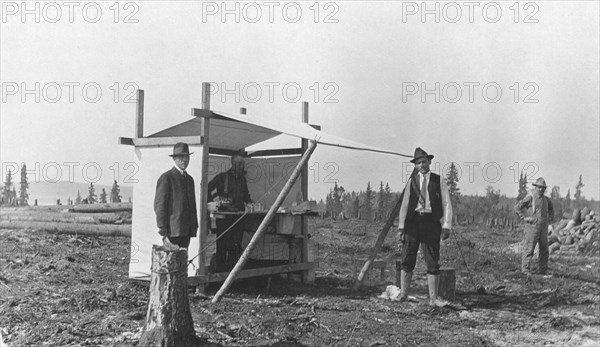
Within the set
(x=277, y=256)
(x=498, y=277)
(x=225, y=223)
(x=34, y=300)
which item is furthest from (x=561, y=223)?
(x=34, y=300)

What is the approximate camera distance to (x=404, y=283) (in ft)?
25.6

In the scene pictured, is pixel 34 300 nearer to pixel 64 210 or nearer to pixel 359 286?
pixel 359 286

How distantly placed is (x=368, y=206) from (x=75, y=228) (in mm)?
9143

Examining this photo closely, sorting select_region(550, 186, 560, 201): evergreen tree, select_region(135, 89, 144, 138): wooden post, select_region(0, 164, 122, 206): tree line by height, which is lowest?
select_region(0, 164, 122, 206): tree line

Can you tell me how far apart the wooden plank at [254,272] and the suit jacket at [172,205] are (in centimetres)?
68

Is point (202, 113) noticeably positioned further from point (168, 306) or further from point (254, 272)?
point (168, 306)

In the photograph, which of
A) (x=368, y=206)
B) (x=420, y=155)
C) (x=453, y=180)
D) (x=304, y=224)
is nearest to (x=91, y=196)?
(x=304, y=224)

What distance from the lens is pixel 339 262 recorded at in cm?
1200

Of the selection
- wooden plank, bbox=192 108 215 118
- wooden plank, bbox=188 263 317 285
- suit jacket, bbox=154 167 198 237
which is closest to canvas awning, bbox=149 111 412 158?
wooden plank, bbox=192 108 215 118

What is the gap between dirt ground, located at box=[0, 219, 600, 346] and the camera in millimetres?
5918

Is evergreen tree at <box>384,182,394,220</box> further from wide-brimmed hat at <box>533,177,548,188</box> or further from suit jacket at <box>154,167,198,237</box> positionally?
suit jacket at <box>154,167,198,237</box>

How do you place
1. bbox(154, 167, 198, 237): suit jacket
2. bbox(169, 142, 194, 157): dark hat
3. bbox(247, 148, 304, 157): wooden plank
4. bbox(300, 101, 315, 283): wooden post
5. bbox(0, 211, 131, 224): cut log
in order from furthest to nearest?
bbox(0, 211, 131, 224): cut log < bbox(247, 148, 304, 157): wooden plank < bbox(300, 101, 315, 283): wooden post < bbox(169, 142, 194, 157): dark hat < bbox(154, 167, 198, 237): suit jacket

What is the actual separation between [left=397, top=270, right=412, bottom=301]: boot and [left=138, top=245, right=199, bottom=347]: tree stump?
11.3 feet

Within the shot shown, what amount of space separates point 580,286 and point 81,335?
25.7ft
